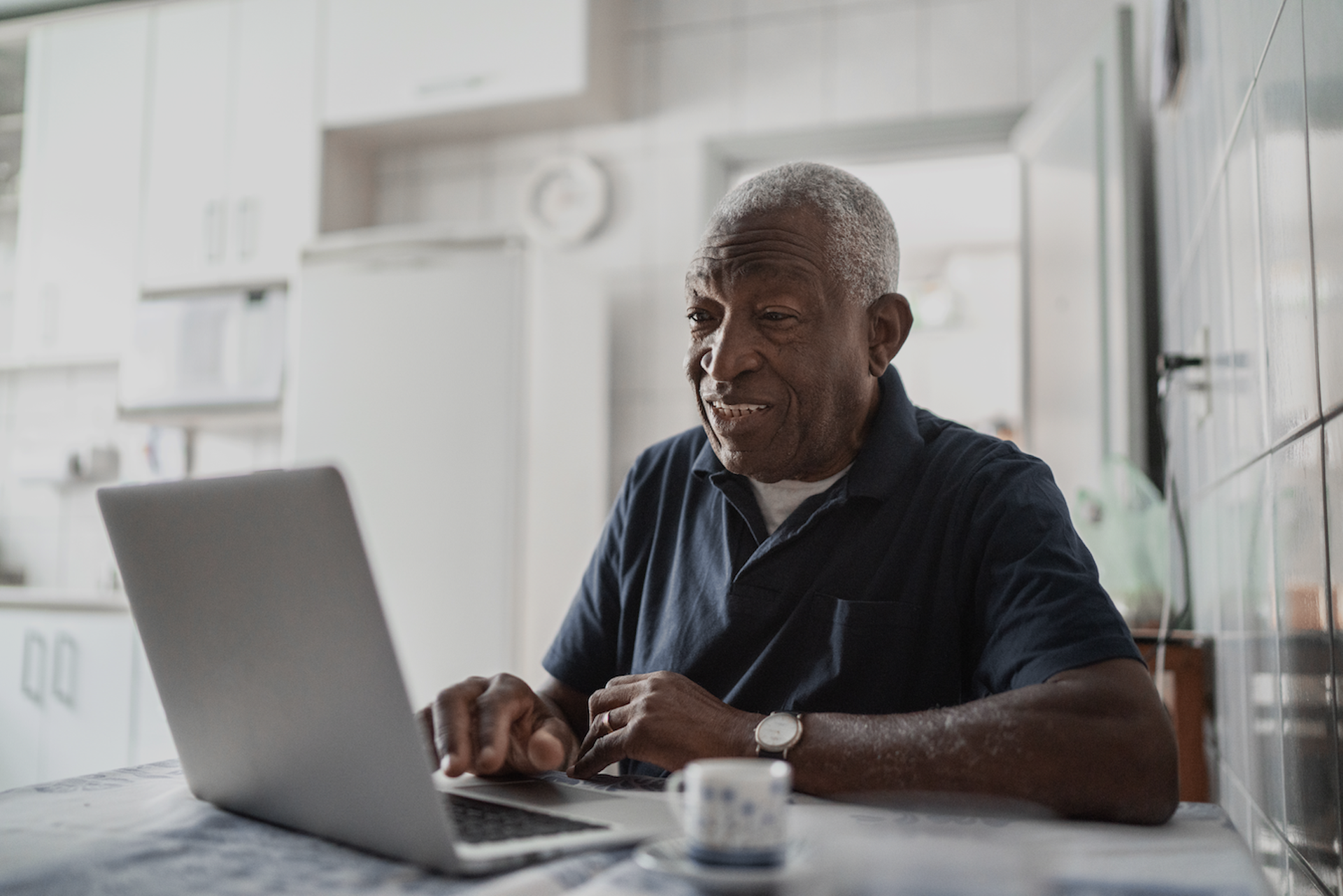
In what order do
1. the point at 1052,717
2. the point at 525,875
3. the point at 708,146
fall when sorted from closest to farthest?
the point at 525,875
the point at 1052,717
the point at 708,146

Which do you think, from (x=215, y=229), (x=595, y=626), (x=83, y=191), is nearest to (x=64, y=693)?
(x=215, y=229)

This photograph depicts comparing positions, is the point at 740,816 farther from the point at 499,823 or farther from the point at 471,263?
the point at 471,263

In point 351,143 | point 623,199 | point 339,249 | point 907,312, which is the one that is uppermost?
point 351,143

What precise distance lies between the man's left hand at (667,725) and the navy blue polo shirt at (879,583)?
208mm

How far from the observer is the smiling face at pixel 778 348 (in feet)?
3.79

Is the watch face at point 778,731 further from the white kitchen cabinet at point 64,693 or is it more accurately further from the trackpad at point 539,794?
the white kitchen cabinet at point 64,693

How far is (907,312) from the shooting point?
49.4 inches

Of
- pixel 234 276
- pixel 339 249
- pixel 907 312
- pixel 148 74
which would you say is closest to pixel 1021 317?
pixel 907 312

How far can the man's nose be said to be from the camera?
1163 mm

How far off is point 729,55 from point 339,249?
124cm

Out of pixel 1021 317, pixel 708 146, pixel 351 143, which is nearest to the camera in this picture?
pixel 1021 317

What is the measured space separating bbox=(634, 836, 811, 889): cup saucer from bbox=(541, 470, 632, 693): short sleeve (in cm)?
62

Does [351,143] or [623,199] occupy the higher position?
[351,143]

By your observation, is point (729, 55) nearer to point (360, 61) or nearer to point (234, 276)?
point (360, 61)
